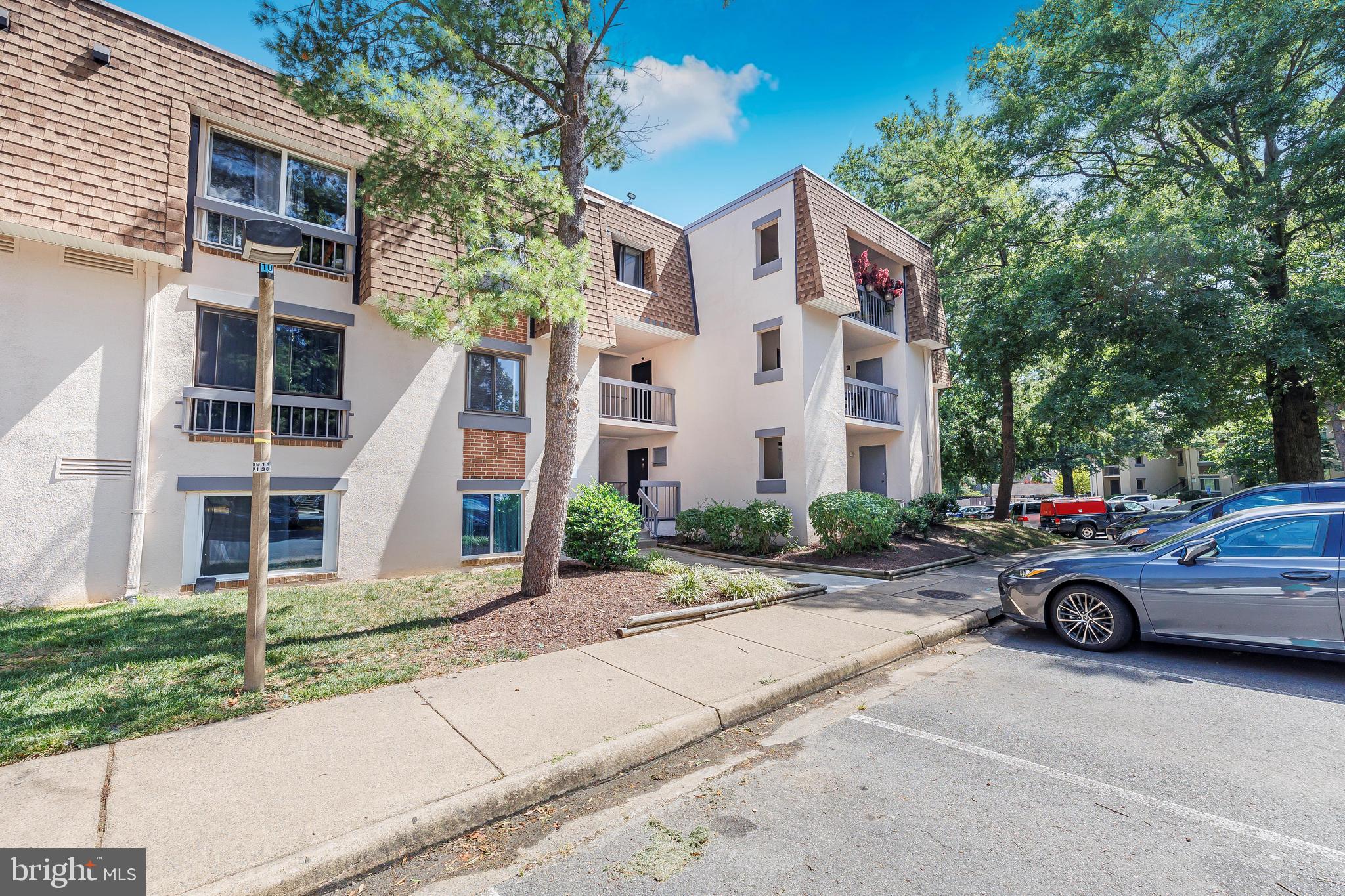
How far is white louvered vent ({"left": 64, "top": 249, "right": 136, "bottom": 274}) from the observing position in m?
7.45

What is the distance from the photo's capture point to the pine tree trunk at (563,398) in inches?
299

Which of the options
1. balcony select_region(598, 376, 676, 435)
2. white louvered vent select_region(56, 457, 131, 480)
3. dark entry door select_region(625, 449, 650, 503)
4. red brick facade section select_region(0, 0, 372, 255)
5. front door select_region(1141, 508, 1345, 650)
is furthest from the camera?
dark entry door select_region(625, 449, 650, 503)

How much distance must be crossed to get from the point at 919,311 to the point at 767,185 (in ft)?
21.4

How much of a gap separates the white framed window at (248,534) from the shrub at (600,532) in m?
3.89

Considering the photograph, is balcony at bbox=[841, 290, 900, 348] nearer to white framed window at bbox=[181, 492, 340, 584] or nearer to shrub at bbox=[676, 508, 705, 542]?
shrub at bbox=[676, 508, 705, 542]

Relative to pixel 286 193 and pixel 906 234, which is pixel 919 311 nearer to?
pixel 906 234

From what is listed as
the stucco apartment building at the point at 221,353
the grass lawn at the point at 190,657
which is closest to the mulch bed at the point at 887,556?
the stucco apartment building at the point at 221,353

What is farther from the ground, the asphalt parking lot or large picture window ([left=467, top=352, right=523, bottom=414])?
large picture window ([left=467, top=352, right=523, bottom=414])

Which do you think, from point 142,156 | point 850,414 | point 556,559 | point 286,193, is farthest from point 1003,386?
point 142,156

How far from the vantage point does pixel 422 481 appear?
10.1 metres

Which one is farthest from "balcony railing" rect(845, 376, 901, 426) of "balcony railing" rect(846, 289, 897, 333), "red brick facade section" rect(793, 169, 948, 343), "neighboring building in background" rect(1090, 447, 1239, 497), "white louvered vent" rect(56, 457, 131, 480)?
"neighboring building in background" rect(1090, 447, 1239, 497)

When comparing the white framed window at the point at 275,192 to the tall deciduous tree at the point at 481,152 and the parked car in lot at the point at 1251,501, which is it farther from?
the parked car in lot at the point at 1251,501

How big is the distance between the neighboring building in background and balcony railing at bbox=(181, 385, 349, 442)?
57236 mm

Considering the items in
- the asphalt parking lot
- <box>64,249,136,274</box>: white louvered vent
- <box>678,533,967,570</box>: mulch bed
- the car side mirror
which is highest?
<box>64,249,136,274</box>: white louvered vent
